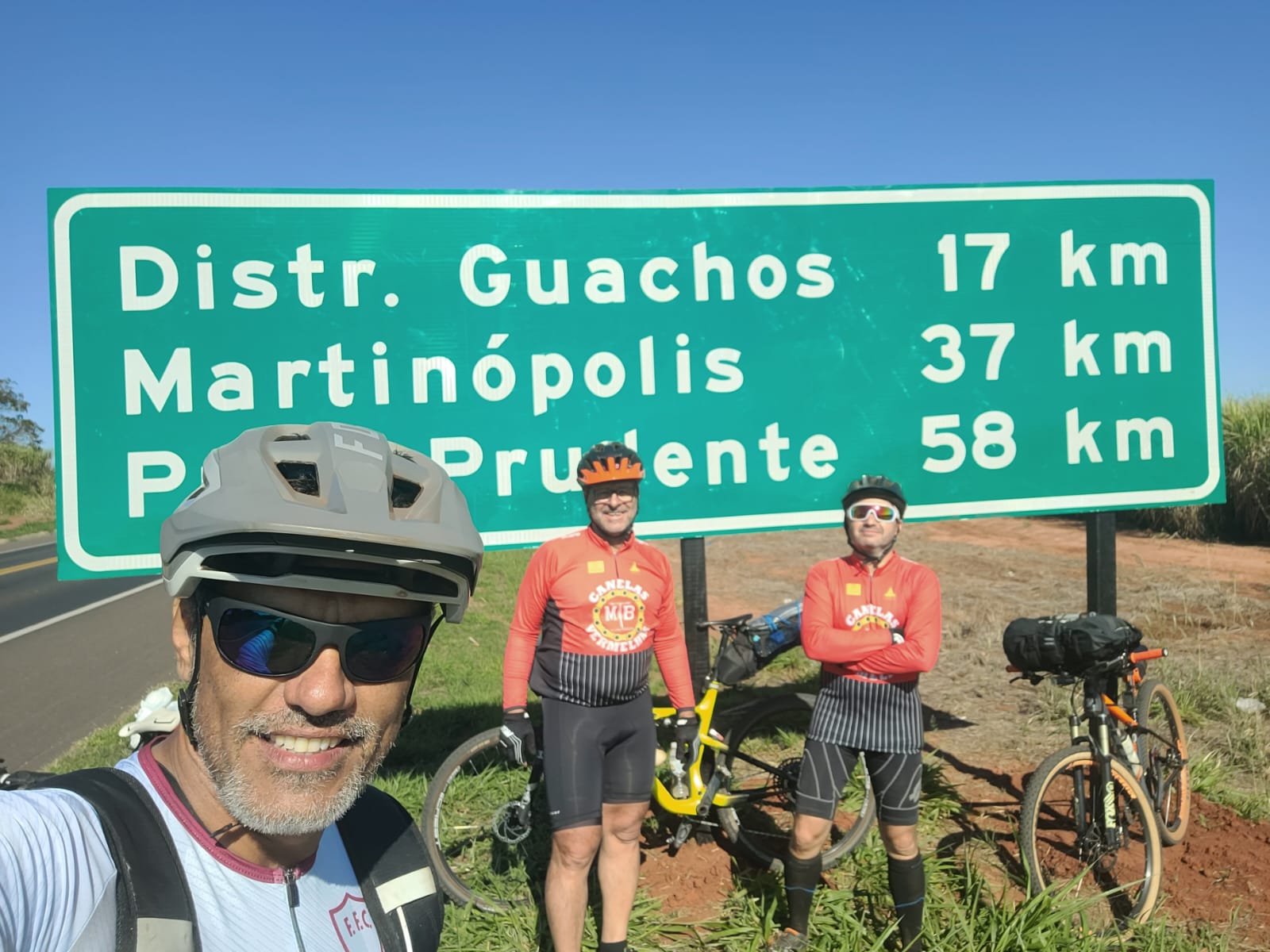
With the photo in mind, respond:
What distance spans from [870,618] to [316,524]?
8.91 ft

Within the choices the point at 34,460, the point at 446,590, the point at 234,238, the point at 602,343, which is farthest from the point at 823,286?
the point at 34,460

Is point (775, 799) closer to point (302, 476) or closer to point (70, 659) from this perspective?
point (302, 476)

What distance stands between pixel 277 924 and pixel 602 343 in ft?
10.7

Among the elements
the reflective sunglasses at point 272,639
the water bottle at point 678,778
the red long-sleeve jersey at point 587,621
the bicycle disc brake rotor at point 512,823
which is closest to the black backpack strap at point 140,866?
the reflective sunglasses at point 272,639

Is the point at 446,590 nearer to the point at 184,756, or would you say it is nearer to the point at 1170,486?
the point at 184,756

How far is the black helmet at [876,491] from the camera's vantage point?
3.42 metres

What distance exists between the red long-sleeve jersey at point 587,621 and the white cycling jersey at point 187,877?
196 centimetres

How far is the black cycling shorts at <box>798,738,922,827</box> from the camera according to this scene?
3275mm

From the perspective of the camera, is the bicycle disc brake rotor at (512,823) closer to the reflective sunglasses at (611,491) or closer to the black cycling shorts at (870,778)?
the black cycling shorts at (870,778)

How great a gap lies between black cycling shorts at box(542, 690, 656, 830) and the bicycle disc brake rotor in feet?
2.61

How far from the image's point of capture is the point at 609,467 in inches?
133

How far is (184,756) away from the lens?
1.19 metres

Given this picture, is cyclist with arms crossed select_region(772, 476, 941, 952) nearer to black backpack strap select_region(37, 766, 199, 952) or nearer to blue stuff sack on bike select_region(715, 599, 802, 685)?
blue stuff sack on bike select_region(715, 599, 802, 685)

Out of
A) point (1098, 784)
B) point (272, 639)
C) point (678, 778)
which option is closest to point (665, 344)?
point (678, 778)
